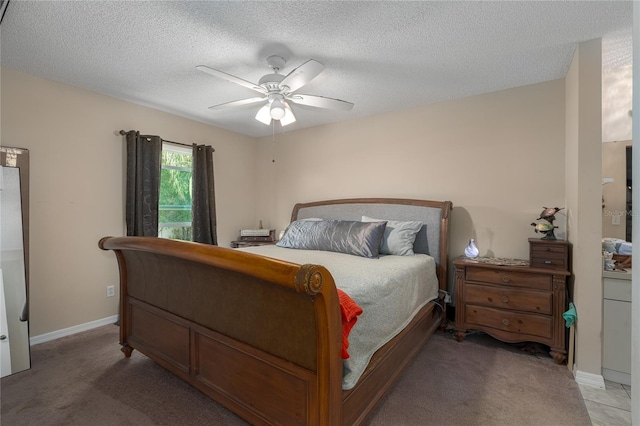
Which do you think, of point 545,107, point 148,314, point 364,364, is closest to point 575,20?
point 545,107

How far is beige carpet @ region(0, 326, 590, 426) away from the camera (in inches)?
66.6

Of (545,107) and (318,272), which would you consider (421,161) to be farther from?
(318,272)

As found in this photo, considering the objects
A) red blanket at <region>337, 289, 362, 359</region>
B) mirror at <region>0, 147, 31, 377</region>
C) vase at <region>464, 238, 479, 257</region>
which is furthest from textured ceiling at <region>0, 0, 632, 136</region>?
red blanket at <region>337, 289, 362, 359</region>

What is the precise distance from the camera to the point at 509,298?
8.14ft

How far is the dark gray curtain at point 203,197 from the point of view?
3.92 m

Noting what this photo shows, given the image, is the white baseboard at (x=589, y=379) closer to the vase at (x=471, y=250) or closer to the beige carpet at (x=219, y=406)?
the beige carpet at (x=219, y=406)

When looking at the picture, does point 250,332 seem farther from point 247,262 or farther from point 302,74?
point 302,74

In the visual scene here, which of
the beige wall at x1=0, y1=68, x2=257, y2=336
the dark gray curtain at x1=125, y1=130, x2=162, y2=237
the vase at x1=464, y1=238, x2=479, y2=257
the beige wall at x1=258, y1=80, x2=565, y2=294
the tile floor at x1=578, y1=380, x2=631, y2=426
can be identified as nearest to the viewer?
the tile floor at x1=578, y1=380, x2=631, y2=426

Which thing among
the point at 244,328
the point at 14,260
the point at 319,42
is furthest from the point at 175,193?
the point at 244,328

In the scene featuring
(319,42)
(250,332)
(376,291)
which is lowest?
(250,332)

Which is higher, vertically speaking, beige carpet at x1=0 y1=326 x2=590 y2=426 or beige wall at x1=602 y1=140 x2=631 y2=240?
beige wall at x1=602 y1=140 x2=631 y2=240

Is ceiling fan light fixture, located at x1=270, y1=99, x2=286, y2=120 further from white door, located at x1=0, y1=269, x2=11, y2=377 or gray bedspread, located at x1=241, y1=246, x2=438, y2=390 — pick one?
white door, located at x1=0, y1=269, x2=11, y2=377

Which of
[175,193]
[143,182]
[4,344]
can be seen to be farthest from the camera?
[175,193]

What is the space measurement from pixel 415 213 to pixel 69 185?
3.60 m
